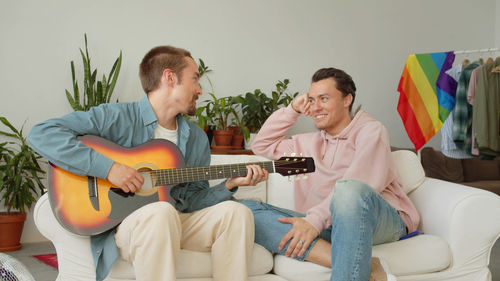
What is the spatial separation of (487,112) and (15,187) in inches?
137

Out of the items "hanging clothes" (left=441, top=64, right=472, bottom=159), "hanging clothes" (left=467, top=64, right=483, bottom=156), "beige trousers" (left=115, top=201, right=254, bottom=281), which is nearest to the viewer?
"beige trousers" (left=115, top=201, right=254, bottom=281)

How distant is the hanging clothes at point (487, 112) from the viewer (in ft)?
11.7

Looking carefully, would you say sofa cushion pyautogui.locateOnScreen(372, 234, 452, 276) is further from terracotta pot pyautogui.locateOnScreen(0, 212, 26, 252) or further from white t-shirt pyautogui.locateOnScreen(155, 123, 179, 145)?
terracotta pot pyautogui.locateOnScreen(0, 212, 26, 252)

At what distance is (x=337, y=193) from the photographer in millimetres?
1656

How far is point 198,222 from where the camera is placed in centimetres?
171

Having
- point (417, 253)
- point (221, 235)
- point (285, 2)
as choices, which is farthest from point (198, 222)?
point (285, 2)

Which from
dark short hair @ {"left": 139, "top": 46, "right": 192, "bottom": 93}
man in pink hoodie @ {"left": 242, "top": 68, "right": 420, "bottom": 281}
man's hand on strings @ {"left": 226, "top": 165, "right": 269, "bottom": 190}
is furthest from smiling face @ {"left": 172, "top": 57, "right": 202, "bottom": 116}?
man in pink hoodie @ {"left": 242, "top": 68, "right": 420, "bottom": 281}

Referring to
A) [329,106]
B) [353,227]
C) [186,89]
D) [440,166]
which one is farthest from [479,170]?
[186,89]

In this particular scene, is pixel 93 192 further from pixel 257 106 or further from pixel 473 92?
pixel 473 92

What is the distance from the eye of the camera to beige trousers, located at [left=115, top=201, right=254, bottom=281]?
4.90ft

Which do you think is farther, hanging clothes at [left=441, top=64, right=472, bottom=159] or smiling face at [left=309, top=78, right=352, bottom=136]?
hanging clothes at [left=441, top=64, right=472, bottom=159]

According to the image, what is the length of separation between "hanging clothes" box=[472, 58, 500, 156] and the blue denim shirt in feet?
8.23

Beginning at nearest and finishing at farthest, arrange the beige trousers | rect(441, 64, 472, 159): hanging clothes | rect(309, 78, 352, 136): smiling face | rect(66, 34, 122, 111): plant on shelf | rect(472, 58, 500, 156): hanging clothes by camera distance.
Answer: the beige trousers
rect(309, 78, 352, 136): smiling face
rect(66, 34, 122, 111): plant on shelf
rect(472, 58, 500, 156): hanging clothes
rect(441, 64, 472, 159): hanging clothes

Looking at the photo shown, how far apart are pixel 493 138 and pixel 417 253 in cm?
214
